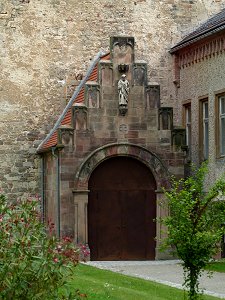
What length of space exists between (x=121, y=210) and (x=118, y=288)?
385 inches

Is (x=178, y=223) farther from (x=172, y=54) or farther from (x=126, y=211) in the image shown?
(x=172, y=54)

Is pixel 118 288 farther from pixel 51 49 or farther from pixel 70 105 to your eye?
pixel 51 49

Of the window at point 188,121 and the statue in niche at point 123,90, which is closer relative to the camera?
the statue in niche at point 123,90

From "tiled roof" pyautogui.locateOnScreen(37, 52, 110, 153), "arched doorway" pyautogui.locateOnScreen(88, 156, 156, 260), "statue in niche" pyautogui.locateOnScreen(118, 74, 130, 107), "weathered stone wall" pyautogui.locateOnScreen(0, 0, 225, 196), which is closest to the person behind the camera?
"statue in niche" pyautogui.locateOnScreen(118, 74, 130, 107)

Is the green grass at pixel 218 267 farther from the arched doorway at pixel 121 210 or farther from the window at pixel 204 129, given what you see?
the window at pixel 204 129

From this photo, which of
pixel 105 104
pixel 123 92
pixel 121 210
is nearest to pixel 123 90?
pixel 123 92

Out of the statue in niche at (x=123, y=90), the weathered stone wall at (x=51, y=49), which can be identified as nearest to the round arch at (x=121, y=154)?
the statue in niche at (x=123, y=90)

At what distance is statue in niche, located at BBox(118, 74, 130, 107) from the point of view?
28.0m

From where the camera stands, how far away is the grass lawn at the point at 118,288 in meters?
17.3

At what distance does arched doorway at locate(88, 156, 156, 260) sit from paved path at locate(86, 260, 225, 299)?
2.64 ft

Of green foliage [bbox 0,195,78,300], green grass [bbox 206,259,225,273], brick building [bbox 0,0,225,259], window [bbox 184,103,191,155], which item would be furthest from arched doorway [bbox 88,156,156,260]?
green foliage [bbox 0,195,78,300]

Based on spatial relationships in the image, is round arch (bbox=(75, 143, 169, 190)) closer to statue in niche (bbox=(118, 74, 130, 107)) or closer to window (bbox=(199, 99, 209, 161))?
statue in niche (bbox=(118, 74, 130, 107))

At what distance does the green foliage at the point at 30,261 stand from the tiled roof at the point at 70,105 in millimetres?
16265

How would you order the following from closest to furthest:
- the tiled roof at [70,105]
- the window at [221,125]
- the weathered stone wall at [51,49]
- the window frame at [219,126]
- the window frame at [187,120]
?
1. the window at [221,125]
2. the window frame at [219,126]
3. the tiled roof at [70,105]
4. the weathered stone wall at [51,49]
5. the window frame at [187,120]
